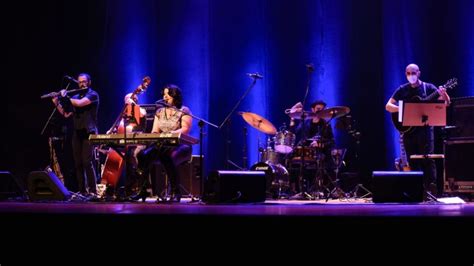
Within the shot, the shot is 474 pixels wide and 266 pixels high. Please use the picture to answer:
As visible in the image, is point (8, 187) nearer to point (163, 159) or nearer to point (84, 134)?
point (84, 134)

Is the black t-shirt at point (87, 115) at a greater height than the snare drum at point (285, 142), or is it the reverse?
the black t-shirt at point (87, 115)

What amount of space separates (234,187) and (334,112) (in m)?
2.32

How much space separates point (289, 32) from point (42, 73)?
4286 mm

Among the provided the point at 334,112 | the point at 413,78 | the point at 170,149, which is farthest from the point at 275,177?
the point at 413,78

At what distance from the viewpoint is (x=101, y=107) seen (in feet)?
32.0

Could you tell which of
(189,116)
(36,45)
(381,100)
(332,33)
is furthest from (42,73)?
(381,100)

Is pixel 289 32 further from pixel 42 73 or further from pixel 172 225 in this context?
pixel 172 225

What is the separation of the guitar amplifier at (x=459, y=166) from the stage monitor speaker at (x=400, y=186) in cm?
174

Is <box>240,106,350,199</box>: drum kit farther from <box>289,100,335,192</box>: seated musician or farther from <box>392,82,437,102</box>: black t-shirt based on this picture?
<box>392,82,437,102</box>: black t-shirt

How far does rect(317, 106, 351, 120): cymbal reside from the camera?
298 inches

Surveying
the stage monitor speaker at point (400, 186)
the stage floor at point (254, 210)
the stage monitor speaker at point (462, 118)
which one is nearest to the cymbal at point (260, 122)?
the stage monitor speaker at point (400, 186)

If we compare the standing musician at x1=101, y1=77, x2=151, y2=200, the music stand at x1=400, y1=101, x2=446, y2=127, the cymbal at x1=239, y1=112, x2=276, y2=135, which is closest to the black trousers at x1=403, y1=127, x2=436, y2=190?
the music stand at x1=400, y1=101, x2=446, y2=127

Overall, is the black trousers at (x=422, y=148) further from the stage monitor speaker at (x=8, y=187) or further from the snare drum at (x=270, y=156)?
the stage monitor speaker at (x=8, y=187)

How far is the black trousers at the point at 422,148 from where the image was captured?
22.9 feet
